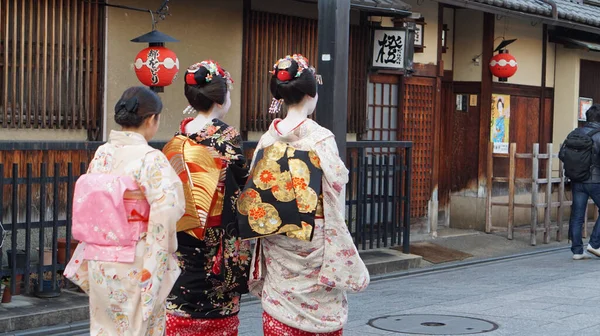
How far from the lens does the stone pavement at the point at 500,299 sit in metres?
8.54

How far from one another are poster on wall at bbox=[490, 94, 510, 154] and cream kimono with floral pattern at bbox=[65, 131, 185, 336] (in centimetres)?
1192

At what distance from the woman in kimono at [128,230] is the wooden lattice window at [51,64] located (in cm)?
474

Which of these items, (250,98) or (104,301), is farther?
(250,98)

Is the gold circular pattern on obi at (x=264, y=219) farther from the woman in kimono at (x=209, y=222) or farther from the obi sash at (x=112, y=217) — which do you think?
the obi sash at (x=112, y=217)

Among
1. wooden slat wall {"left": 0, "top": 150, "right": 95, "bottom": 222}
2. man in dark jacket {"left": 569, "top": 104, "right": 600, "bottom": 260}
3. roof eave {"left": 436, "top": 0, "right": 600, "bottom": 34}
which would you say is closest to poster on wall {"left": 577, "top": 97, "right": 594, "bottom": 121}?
roof eave {"left": 436, "top": 0, "right": 600, "bottom": 34}

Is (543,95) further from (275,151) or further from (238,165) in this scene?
(275,151)

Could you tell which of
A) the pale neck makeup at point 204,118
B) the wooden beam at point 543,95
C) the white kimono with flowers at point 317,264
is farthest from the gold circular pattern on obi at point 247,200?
the wooden beam at point 543,95

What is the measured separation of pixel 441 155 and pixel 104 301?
39.9 ft

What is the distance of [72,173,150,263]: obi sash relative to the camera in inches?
198

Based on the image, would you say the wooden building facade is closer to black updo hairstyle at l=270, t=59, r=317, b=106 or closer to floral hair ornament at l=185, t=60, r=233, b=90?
floral hair ornament at l=185, t=60, r=233, b=90

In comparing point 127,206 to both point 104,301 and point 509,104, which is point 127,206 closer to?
point 104,301

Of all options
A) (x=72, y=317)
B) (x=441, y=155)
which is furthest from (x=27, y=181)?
(x=441, y=155)

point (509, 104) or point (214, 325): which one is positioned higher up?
point (509, 104)

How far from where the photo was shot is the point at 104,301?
16.8 ft
